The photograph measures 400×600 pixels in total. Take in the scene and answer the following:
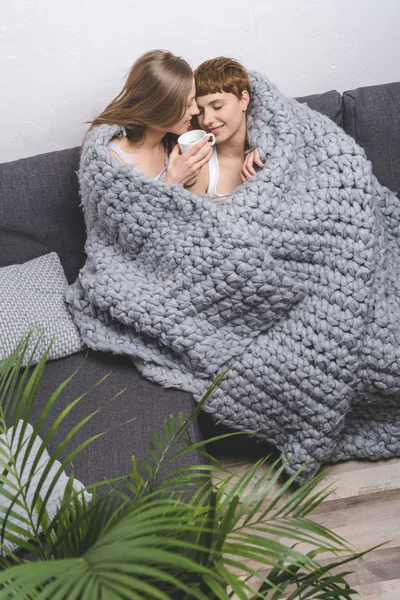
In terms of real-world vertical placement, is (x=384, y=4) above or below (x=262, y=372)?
above

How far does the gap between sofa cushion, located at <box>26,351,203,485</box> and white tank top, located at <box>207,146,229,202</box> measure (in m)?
0.50

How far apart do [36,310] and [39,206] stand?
323 mm

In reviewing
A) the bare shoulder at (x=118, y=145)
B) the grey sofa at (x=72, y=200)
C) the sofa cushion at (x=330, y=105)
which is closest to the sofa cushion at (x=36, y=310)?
the grey sofa at (x=72, y=200)

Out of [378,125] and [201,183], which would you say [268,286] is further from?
[378,125]

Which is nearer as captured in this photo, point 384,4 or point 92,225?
point 92,225

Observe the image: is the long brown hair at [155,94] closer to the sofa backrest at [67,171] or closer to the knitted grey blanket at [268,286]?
the knitted grey blanket at [268,286]

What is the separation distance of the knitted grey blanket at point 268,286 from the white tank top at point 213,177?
15 cm

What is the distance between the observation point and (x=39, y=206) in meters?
2.01

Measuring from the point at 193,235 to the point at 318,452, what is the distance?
64 cm

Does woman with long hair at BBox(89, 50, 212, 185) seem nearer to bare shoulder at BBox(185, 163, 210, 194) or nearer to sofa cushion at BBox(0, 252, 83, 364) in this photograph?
bare shoulder at BBox(185, 163, 210, 194)

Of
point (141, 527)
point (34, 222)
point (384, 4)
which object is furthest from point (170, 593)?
point (384, 4)

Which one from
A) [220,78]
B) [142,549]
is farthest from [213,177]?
[142,549]

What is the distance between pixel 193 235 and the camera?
1725 mm

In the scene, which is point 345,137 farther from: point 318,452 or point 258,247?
point 318,452
